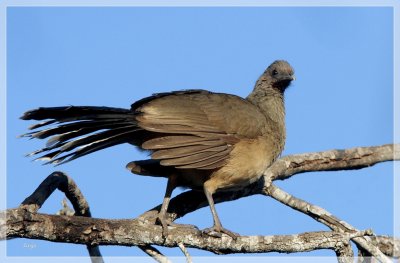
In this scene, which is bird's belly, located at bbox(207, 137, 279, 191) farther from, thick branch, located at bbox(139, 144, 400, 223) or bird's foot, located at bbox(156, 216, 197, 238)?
bird's foot, located at bbox(156, 216, 197, 238)

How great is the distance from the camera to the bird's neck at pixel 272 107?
5.96 metres

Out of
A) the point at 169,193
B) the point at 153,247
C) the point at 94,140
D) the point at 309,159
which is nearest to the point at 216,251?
the point at 153,247

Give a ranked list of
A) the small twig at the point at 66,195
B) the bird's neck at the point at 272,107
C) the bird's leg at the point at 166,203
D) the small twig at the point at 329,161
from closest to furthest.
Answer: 1. the small twig at the point at 66,195
2. the bird's leg at the point at 166,203
3. the bird's neck at the point at 272,107
4. the small twig at the point at 329,161

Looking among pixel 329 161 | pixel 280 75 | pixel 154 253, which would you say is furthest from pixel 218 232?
pixel 280 75

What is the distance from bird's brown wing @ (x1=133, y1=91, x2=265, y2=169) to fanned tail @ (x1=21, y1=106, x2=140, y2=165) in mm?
166

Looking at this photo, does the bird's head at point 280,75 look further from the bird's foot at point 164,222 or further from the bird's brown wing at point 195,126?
the bird's foot at point 164,222

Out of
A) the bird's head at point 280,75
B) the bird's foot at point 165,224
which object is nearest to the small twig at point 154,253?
the bird's foot at point 165,224

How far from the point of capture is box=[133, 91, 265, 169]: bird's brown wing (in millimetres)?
5105

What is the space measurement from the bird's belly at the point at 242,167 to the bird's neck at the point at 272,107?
30 centimetres

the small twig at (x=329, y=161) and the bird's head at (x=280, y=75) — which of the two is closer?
the small twig at (x=329, y=161)

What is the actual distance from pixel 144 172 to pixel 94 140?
2.19 feet

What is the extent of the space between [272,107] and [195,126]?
4.19 feet

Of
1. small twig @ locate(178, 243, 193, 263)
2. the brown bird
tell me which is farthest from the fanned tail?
small twig @ locate(178, 243, 193, 263)

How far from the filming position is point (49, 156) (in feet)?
16.1
